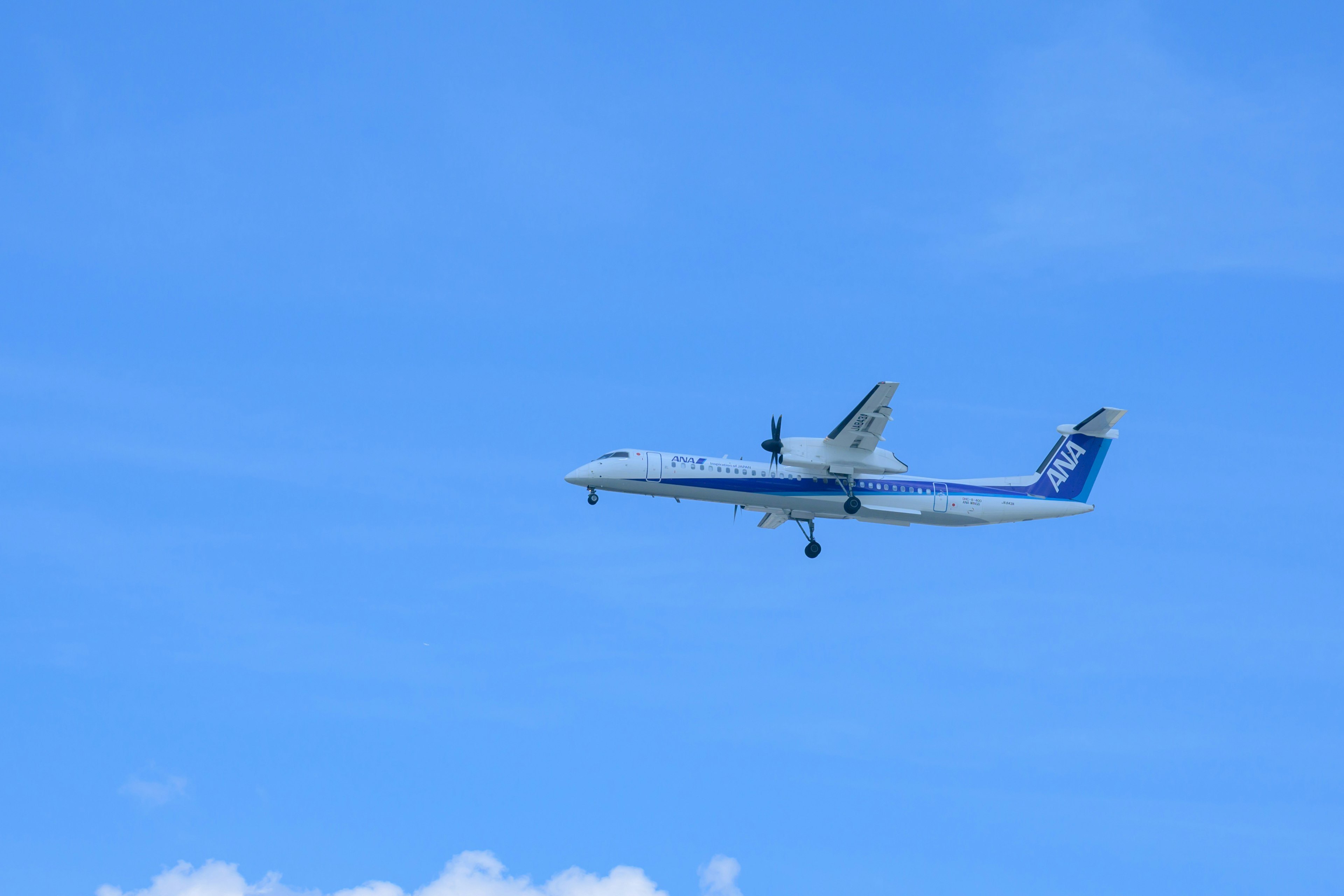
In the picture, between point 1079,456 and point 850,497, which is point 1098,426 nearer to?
point 1079,456

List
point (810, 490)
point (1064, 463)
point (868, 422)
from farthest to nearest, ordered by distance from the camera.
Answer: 1. point (1064, 463)
2. point (810, 490)
3. point (868, 422)

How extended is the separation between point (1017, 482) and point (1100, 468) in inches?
154

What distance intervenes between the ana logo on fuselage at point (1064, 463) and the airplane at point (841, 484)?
44mm

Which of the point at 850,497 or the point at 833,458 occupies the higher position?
the point at 833,458

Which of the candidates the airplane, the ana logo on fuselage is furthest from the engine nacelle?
the ana logo on fuselage

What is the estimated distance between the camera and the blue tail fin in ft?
183

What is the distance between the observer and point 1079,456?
184 feet

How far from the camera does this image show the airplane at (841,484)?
161 feet

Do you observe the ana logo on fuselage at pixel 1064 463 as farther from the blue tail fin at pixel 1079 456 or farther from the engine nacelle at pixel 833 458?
the engine nacelle at pixel 833 458

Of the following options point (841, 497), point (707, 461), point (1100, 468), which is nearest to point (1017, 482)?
point (1100, 468)

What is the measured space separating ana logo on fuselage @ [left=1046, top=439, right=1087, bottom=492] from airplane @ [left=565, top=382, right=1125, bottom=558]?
0.04 meters

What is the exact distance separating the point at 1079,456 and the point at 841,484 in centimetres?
1185

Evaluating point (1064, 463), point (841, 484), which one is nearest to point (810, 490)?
point (841, 484)

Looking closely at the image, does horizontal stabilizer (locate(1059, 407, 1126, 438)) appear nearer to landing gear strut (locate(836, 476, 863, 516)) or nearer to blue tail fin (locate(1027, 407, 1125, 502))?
blue tail fin (locate(1027, 407, 1125, 502))
